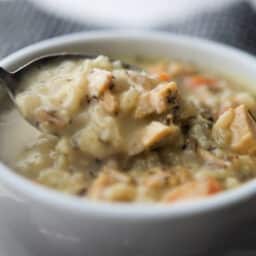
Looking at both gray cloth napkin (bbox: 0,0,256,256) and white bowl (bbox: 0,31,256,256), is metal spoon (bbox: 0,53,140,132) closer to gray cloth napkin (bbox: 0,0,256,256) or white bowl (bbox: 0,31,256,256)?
white bowl (bbox: 0,31,256,256)

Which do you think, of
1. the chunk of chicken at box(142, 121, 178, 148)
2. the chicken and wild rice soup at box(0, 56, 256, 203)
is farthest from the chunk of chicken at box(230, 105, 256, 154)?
the chunk of chicken at box(142, 121, 178, 148)

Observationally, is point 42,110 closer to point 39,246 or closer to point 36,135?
point 36,135

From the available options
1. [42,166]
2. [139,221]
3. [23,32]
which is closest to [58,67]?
[42,166]

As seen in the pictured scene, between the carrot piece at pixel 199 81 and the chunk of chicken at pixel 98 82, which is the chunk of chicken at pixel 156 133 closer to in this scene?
the chunk of chicken at pixel 98 82

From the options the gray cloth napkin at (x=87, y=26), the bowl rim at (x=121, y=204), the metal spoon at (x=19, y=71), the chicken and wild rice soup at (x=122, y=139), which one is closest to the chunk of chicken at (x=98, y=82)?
the chicken and wild rice soup at (x=122, y=139)

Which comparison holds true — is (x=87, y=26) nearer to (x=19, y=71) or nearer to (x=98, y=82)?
(x=19, y=71)
